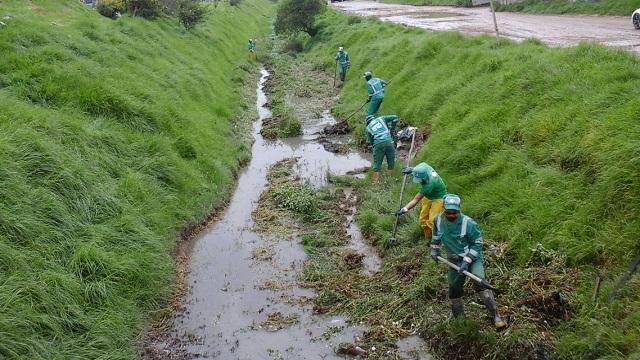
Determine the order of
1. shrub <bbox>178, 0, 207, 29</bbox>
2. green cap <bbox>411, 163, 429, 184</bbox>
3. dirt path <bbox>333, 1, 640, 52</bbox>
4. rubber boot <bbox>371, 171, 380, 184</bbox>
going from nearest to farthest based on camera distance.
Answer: green cap <bbox>411, 163, 429, 184</bbox> < rubber boot <bbox>371, 171, 380, 184</bbox> < dirt path <bbox>333, 1, 640, 52</bbox> < shrub <bbox>178, 0, 207, 29</bbox>

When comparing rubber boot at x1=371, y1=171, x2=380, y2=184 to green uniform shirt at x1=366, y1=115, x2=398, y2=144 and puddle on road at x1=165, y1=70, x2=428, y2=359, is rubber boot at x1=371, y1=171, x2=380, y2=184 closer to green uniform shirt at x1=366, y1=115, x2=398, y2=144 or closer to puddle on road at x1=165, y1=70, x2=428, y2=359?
green uniform shirt at x1=366, y1=115, x2=398, y2=144

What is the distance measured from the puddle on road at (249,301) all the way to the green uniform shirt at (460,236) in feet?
6.61

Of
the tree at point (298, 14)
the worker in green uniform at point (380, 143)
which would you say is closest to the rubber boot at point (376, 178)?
the worker in green uniform at point (380, 143)

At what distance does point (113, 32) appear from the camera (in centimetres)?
1986

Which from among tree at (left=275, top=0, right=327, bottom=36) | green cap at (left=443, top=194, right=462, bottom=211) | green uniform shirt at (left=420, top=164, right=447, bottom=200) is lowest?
tree at (left=275, top=0, right=327, bottom=36)

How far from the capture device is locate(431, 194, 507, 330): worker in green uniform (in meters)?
7.32

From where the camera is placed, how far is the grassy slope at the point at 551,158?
7543 millimetres

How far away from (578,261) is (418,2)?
4916 centimetres

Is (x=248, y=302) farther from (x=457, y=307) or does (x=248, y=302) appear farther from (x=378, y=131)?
(x=378, y=131)

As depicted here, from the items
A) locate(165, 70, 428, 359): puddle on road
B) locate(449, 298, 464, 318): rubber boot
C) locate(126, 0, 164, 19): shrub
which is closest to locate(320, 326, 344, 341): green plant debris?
locate(165, 70, 428, 359): puddle on road

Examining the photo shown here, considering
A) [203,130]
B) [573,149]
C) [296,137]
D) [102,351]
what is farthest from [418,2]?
[102,351]

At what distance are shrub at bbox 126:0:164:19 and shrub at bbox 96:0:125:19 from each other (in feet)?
1.32

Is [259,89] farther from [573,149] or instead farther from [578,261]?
[578,261]

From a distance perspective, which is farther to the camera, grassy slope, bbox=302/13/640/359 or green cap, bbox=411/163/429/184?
green cap, bbox=411/163/429/184
